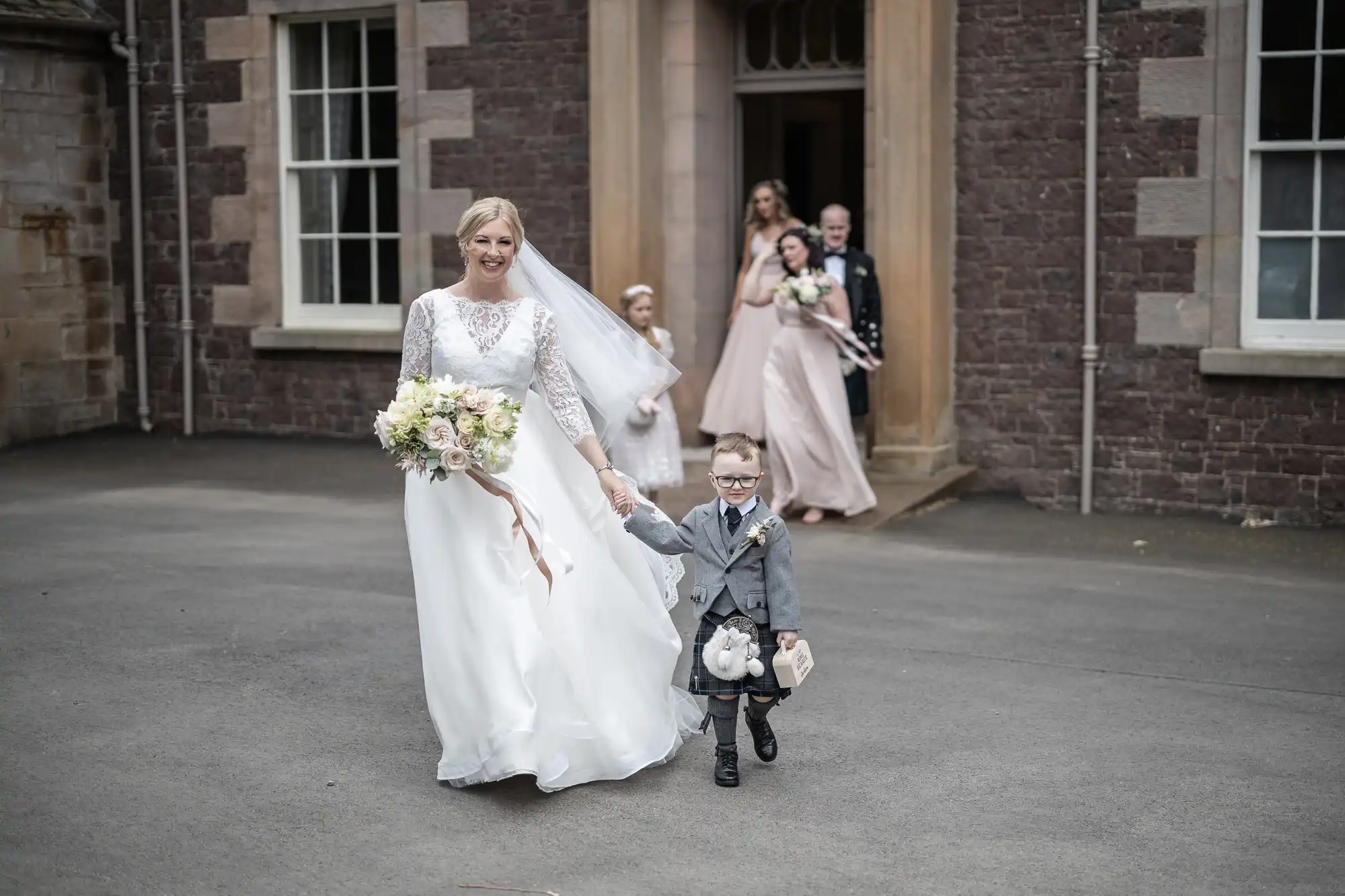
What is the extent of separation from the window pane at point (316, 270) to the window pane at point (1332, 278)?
8.02m

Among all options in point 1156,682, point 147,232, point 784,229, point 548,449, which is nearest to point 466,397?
point 548,449

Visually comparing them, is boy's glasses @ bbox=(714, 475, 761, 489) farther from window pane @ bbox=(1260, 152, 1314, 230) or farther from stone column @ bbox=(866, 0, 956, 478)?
window pane @ bbox=(1260, 152, 1314, 230)

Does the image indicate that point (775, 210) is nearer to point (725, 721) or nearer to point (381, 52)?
point (381, 52)

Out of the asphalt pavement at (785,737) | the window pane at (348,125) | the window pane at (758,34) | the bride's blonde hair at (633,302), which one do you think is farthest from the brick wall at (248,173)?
the asphalt pavement at (785,737)

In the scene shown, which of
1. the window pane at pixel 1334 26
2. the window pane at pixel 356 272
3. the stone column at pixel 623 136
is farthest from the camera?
the window pane at pixel 356 272

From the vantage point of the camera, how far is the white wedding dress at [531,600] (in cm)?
585

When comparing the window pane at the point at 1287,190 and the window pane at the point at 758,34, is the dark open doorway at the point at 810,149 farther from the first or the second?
the window pane at the point at 1287,190

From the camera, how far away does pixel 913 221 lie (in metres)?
12.3

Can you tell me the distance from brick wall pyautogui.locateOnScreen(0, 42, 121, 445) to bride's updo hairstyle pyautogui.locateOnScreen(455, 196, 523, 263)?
10271 millimetres

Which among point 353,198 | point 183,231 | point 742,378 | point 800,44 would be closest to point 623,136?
point 800,44

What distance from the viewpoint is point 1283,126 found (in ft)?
38.4

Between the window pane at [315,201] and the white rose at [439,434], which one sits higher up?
the window pane at [315,201]

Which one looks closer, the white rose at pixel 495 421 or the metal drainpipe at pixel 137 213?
the white rose at pixel 495 421

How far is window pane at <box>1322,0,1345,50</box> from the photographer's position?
11.5m
